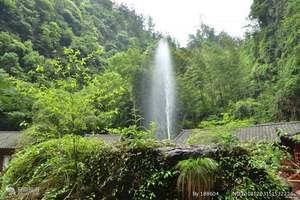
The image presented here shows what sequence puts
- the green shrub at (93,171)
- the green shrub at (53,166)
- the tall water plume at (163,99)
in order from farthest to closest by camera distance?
the tall water plume at (163,99)
the green shrub at (53,166)
the green shrub at (93,171)

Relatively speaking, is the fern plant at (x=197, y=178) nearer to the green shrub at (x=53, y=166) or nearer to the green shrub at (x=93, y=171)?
the green shrub at (x=93, y=171)

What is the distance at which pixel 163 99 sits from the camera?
2320 cm

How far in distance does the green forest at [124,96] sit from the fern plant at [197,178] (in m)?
0.01

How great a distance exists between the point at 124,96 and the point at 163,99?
9.56 ft

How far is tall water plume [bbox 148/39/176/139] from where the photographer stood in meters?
22.4

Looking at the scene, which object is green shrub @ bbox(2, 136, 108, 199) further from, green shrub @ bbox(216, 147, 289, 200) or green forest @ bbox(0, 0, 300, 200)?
green shrub @ bbox(216, 147, 289, 200)

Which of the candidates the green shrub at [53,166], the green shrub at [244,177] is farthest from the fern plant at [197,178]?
the green shrub at [53,166]

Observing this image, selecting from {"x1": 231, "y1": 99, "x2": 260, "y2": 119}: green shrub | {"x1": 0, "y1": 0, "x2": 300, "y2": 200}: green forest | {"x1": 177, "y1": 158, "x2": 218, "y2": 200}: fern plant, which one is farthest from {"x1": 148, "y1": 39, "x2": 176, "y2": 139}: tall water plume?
{"x1": 177, "y1": 158, "x2": 218, "y2": 200}: fern plant

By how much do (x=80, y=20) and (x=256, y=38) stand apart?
24.8 metres

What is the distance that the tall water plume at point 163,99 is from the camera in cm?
2238

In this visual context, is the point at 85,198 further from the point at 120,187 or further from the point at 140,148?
the point at 140,148

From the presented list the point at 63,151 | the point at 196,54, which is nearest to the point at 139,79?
the point at 196,54

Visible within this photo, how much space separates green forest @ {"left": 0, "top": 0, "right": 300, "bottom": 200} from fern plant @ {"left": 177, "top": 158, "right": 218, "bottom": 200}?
14mm

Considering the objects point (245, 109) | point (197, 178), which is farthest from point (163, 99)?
point (197, 178)
